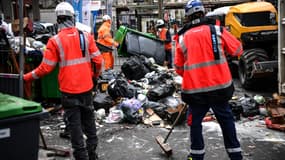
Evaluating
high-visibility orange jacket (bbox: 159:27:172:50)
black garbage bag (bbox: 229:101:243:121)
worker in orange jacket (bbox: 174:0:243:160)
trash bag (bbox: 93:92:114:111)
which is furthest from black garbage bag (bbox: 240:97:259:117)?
high-visibility orange jacket (bbox: 159:27:172:50)

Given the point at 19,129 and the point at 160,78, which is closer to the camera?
the point at 19,129

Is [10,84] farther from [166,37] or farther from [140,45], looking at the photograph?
[166,37]

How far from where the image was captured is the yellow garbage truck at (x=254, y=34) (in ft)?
31.9

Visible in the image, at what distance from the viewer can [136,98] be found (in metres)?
8.18

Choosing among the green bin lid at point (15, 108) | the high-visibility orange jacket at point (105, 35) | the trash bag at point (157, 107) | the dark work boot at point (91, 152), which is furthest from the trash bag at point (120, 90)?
the green bin lid at point (15, 108)

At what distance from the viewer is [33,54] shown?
7.57 metres

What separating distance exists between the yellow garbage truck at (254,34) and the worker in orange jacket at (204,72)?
5.40 m

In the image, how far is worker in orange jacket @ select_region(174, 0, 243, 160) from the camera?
4.26 metres

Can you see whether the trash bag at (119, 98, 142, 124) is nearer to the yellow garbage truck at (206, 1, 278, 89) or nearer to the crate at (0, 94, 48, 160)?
the yellow garbage truck at (206, 1, 278, 89)

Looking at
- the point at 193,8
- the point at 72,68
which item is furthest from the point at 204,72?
the point at 72,68

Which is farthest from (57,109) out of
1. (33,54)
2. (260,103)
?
(260,103)

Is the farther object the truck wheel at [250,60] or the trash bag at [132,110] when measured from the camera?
the truck wheel at [250,60]

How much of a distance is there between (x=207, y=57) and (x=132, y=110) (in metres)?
3.27

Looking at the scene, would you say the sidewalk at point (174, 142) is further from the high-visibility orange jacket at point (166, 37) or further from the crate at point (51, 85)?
the high-visibility orange jacket at point (166, 37)
